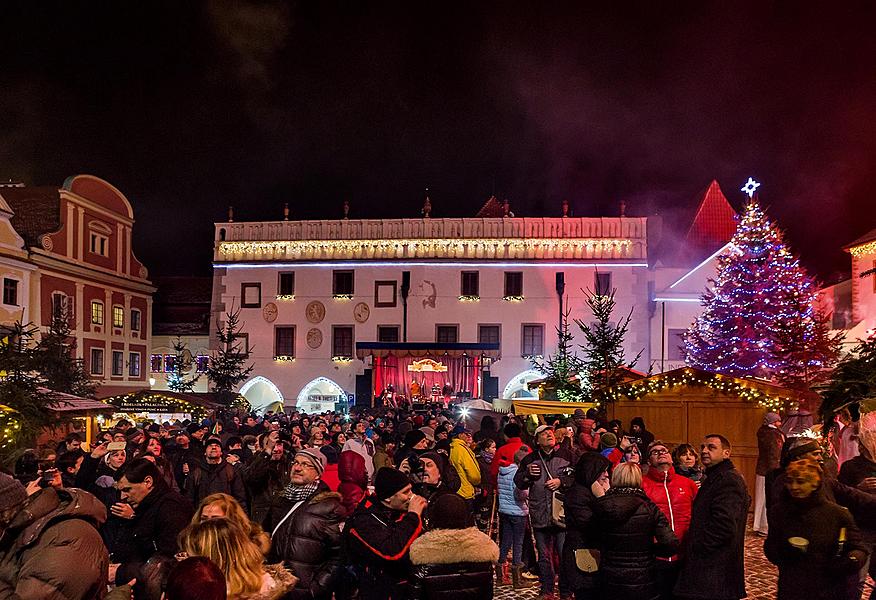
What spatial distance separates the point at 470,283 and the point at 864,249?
653 inches

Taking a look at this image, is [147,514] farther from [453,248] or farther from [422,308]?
[453,248]

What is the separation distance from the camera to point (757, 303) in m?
21.7

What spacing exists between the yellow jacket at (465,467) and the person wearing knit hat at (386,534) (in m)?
4.26

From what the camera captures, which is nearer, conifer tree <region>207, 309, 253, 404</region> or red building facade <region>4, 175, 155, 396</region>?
red building facade <region>4, 175, 155, 396</region>

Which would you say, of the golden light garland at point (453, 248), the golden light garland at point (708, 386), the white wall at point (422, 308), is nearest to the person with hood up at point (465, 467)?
the golden light garland at point (708, 386)

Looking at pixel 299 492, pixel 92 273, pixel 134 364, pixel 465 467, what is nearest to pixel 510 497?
pixel 465 467

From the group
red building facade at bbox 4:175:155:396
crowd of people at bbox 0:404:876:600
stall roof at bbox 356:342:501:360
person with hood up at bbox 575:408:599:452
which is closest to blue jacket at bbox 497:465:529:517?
crowd of people at bbox 0:404:876:600

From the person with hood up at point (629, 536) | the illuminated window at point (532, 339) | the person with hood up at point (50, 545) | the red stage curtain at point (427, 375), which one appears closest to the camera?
the person with hood up at point (50, 545)

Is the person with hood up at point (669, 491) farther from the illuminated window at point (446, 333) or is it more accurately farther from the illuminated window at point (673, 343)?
the illuminated window at point (446, 333)

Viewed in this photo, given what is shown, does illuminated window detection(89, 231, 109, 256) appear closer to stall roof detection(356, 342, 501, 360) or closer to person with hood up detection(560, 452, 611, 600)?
stall roof detection(356, 342, 501, 360)

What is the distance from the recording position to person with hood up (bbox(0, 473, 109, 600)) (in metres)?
3.62

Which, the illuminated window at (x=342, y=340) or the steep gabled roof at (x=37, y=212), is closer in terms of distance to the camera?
the steep gabled roof at (x=37, y=212)

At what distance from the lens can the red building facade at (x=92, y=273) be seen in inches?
1289

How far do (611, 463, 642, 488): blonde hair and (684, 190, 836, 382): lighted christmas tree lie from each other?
17.0 m
